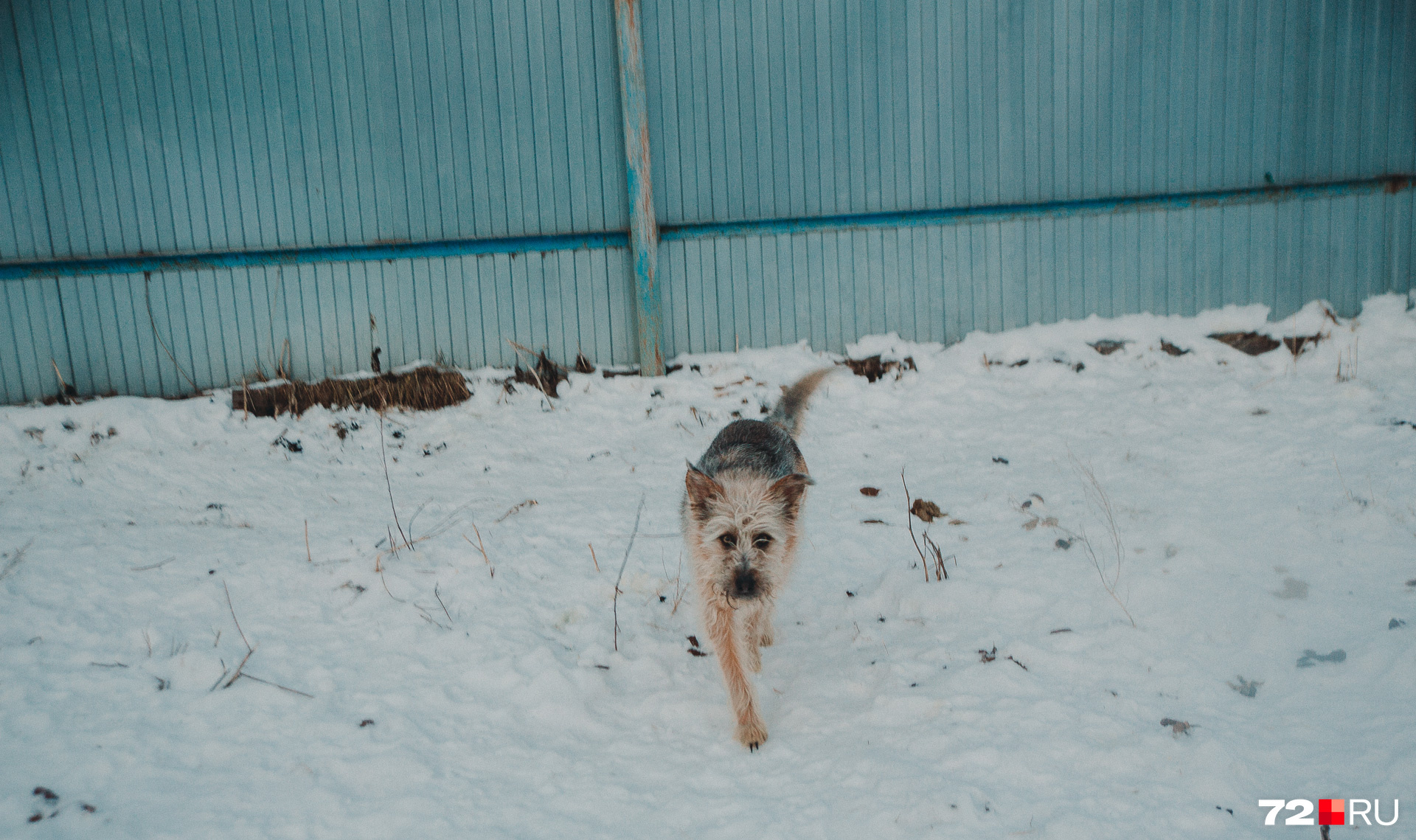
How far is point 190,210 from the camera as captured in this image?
647 cm

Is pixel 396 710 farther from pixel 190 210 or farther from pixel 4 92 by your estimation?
pixel 4 92

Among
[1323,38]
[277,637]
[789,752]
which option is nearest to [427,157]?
[277,637]

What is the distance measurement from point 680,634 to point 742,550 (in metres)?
0.90

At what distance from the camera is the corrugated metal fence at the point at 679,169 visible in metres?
6.37

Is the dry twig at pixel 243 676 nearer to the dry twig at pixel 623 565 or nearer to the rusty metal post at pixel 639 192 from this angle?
the dry twig at pixel 623 565

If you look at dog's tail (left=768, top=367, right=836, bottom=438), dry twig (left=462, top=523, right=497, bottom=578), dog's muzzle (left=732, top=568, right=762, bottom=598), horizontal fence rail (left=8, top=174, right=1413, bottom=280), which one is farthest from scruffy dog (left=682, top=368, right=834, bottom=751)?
horizontal fence rail (left=8, top=174, right=1413, bottom=280)

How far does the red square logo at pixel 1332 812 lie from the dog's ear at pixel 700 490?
6.78ft

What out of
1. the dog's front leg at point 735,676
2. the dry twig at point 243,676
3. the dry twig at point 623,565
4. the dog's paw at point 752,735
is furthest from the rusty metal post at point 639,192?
the dog's paw at point 752,735

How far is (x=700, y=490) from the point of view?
292 centimetres

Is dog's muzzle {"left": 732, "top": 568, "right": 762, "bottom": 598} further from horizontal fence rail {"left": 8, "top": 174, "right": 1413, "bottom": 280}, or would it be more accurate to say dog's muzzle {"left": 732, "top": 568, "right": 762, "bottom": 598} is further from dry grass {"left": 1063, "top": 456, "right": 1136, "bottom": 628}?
horizontal fence rail {"left": 8, "top": 174, "right": 1413, "bottom": 280}

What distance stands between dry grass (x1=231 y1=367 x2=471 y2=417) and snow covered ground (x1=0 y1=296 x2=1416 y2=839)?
0.46 meters

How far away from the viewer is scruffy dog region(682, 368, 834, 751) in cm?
271

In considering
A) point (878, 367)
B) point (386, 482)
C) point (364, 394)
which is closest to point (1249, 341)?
point (878, 367)

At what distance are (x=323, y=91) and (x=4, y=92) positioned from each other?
2.61 meters
